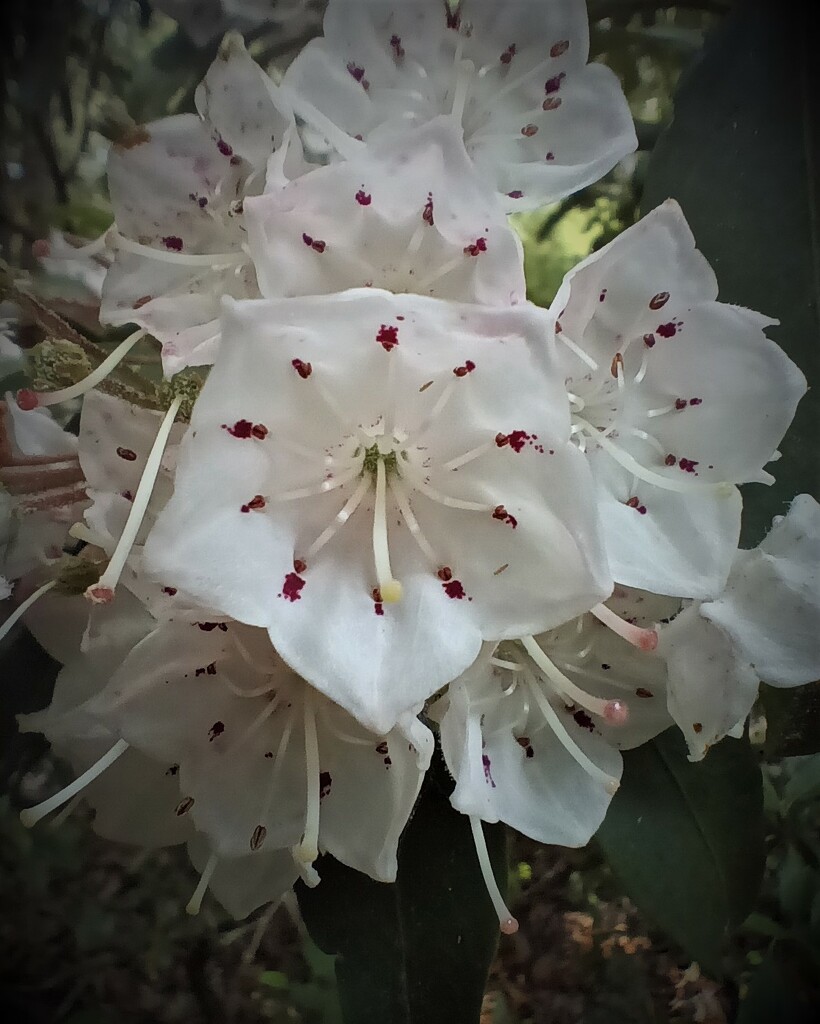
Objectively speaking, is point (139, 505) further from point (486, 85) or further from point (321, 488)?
point (486, 85)

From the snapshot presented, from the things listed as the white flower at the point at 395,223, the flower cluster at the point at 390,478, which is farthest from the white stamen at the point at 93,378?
the white flower at the point at 395,223

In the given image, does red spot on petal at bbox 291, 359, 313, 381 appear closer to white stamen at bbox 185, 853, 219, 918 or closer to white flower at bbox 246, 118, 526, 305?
white flower at bbox 246, 118, 526, 305

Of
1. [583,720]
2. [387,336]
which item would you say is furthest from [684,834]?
[387,336]

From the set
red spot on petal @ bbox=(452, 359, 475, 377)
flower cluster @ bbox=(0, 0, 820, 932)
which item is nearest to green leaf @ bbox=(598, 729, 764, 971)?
flower cluster @ bbox=(0, 0, 820, 932)

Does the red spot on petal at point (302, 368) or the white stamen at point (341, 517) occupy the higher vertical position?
the red spot on petal at point (302, 368)

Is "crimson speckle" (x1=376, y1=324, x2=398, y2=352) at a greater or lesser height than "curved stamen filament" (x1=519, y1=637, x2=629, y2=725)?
greater

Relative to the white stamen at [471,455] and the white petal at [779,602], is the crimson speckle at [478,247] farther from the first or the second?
the white petal at [779,602]
